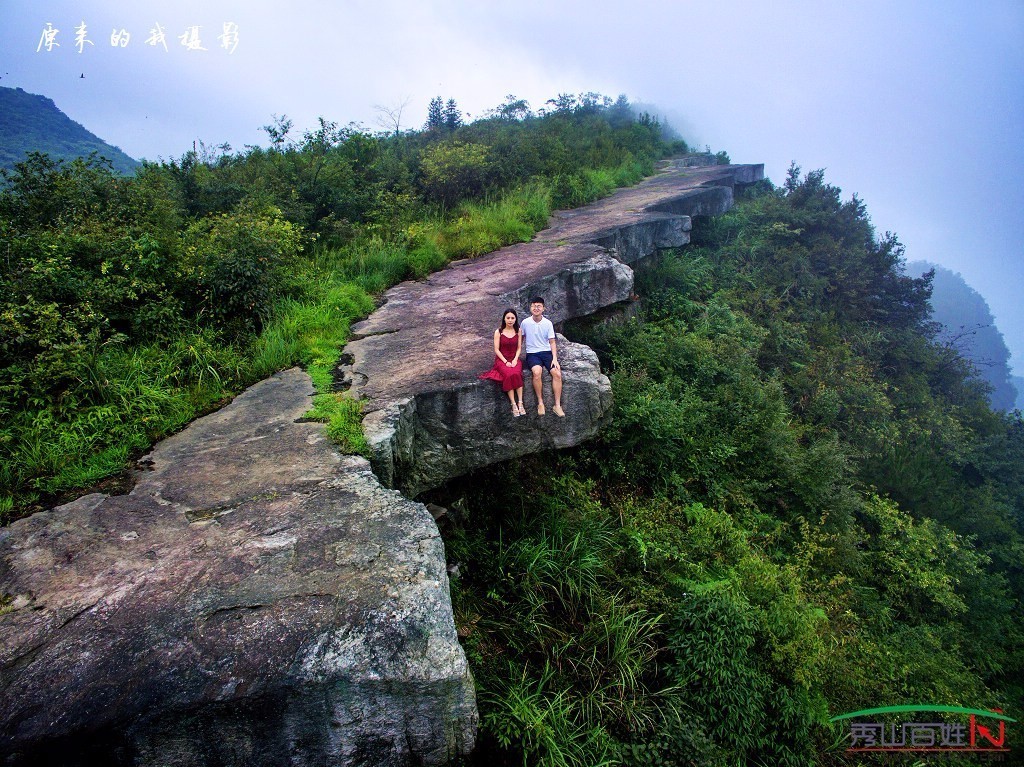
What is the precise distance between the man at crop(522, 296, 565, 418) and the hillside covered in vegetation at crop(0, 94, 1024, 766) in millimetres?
1125

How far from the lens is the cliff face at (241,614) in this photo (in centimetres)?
209

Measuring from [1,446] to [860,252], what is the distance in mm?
16157

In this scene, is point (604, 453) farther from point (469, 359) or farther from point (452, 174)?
point (452, 174)

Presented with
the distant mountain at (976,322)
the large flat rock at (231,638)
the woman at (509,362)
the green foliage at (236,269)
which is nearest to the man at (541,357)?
the woman at (509,362)

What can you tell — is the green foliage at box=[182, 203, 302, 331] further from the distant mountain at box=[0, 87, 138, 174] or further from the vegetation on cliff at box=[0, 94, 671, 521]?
the distant mountain at box=[0, 87, 138, 174]

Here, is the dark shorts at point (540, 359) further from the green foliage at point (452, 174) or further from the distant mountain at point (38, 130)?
the distant mountain at point (38, 130)

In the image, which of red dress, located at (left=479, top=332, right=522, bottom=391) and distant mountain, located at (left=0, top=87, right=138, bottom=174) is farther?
distant mountain, located at (left=0, top=87, right=138, bottom=174)

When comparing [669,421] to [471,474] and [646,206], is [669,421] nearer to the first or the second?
[471,474]

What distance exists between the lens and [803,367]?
9727mm

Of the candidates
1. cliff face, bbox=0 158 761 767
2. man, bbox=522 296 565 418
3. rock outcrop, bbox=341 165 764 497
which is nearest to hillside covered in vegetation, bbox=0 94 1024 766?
rock outcrop, bbox=341 165 764 497

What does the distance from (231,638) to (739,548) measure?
4356mm

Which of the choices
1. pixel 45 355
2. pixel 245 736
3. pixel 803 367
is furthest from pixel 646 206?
pixel 245 736

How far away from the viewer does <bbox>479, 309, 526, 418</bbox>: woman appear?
445 cm

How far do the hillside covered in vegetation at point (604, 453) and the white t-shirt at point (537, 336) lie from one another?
4.87 feet
